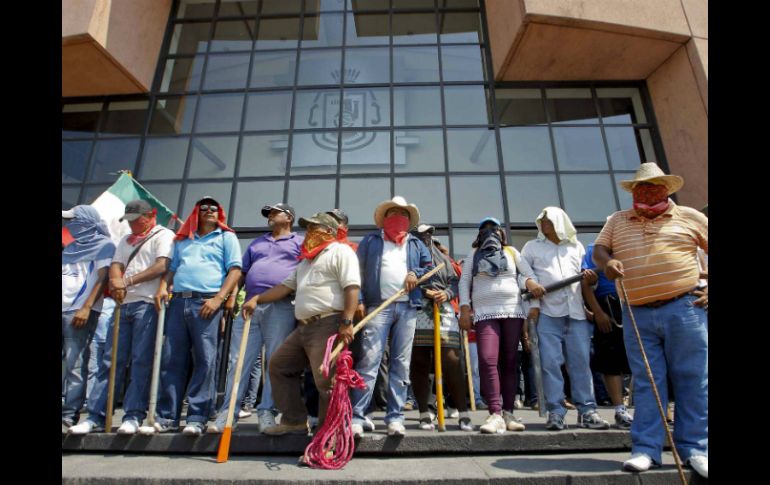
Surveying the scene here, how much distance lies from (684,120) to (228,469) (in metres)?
8.76

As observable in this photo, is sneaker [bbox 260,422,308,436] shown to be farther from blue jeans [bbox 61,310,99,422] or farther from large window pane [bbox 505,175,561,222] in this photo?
large window pane [bbox 505,175,561,222]

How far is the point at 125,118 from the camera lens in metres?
9.34

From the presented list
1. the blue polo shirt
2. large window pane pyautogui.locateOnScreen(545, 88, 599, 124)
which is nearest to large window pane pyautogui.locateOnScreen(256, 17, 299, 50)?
large window pane pyautogui.locateOnScreen(545, 88, 599, 124)

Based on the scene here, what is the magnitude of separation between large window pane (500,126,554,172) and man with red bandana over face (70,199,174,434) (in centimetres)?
611

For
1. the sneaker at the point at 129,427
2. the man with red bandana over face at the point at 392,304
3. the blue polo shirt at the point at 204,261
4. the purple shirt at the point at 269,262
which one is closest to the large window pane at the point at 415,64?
the man with red bandana over face at the point at 392,304

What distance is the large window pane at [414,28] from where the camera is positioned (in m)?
9.68

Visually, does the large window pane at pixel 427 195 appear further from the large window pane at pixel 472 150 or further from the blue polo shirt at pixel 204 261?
the blue polo shirt at pixel 204 261

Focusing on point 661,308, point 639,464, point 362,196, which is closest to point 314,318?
point 639,464

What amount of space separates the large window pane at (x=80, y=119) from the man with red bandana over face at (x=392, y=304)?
777cm

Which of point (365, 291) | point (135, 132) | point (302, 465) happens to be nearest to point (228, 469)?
point (302, 465)
